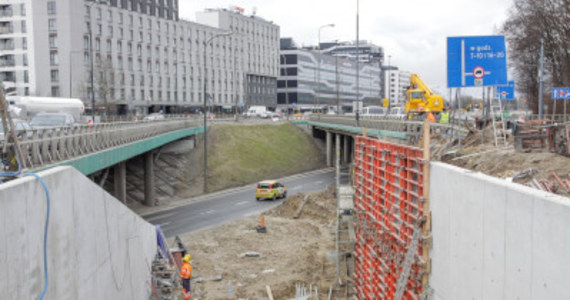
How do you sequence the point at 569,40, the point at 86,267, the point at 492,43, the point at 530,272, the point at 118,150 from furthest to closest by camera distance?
the point at 569,40 → the point at 118,150 → the point at 492,43 → the point at 86,267 → the point at 530,272

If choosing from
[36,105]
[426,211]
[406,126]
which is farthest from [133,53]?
[426,211]

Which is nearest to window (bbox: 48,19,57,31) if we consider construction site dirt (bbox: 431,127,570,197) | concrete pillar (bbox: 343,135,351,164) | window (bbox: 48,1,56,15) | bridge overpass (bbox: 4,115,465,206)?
window (bbox: 48,1,56,15)

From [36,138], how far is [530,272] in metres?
12.9

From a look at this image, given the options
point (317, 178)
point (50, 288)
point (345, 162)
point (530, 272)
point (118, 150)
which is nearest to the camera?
point (530, 272)

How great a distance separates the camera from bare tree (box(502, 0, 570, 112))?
47250 millimetres

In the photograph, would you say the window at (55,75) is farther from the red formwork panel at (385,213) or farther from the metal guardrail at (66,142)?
the red formwork panel at (385,213)

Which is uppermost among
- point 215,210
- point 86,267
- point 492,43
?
point 492,43

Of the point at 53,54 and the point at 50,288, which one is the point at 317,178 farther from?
the point at 50,288

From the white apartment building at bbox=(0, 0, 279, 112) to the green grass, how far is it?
979 cm

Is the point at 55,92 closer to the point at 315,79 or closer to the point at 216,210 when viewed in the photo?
the point at 216,210

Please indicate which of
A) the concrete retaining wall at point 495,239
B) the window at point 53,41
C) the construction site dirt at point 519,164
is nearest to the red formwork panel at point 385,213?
the concrete retaining wall at point 495,239

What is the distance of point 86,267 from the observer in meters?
9.51

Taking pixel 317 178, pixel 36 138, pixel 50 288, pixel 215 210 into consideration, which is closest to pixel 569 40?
pixel 317 178

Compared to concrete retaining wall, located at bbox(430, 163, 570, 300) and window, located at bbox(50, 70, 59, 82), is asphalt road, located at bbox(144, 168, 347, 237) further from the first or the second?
window, located at bbox(50, 70, 59, 82)
